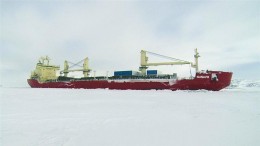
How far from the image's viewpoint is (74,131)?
574 centimetres

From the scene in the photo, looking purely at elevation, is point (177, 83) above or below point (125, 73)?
below

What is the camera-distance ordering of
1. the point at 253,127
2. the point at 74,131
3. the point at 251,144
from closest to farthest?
the point at 251,144 < the point at 74,131 < the point at 253,127

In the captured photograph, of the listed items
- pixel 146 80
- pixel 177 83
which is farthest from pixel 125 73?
pixel 177 83

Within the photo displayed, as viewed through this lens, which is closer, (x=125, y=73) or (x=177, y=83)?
(x=177, y=83)

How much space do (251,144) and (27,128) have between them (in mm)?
5810

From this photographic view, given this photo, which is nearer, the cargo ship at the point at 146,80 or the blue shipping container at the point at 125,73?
the cargo ship at the point at 146,80

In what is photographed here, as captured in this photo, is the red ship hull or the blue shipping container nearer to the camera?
the red ship hull

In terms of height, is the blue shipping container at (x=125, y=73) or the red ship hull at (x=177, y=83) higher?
the blue shipping container at (x=125, y=73)

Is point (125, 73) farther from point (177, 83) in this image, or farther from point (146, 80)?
point (177, 83)

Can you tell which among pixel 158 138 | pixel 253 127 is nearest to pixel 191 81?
pixel 253 127

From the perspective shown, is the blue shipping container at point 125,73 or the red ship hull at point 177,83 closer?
the red ship hull at point 177,83

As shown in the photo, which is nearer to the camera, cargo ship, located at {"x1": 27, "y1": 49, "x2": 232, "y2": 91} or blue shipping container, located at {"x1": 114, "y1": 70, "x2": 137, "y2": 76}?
cargo ship, located at {"x1": 27, "y1": 49, "x2": 232, "y2": 91}

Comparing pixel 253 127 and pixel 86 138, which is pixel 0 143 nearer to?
pixel 86 138

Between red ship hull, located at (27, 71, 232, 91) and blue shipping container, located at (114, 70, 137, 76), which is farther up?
blue shipping container, located at (114, 70, 137, 76)
